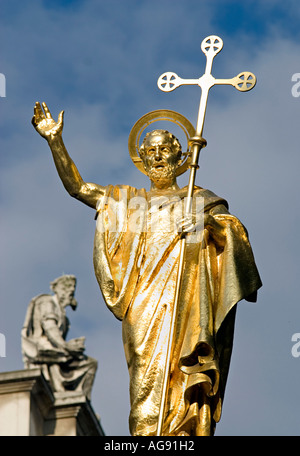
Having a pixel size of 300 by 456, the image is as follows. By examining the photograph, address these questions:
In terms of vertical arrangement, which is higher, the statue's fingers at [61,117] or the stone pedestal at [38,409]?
the stone pedestal at [38,409]

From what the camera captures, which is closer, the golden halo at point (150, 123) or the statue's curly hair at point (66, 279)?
the golden halo at point (150, 123)

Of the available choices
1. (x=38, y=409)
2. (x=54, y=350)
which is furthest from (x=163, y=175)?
(x=54, y=350)

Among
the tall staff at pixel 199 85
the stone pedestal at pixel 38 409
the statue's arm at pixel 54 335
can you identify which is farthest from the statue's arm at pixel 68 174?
the statue's arm at pixel 54 335

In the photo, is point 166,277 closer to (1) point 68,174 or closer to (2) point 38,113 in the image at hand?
(1) point 68,174

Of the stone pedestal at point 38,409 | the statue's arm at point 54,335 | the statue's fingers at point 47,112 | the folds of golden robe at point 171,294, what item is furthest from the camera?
the statue's arm at point 54,335

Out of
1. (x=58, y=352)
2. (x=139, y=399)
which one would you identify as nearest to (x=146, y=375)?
(x=139, y=399)

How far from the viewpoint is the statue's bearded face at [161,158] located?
1991 centimetres

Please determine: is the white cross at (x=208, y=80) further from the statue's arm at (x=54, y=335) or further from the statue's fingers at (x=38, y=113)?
the statue's arm at (x=54, y=335)

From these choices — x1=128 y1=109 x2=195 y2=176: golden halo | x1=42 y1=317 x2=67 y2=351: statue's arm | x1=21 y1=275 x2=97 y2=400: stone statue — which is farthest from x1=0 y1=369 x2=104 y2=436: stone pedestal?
x1=128 y1=109 x2=195 y2=176: golden halo

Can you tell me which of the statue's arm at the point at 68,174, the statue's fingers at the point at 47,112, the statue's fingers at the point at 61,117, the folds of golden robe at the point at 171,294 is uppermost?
the statue's fingers at the point at 47,112

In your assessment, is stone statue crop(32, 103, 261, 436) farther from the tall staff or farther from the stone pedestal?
the stone pedestal

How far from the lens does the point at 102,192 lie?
65.1 feet
